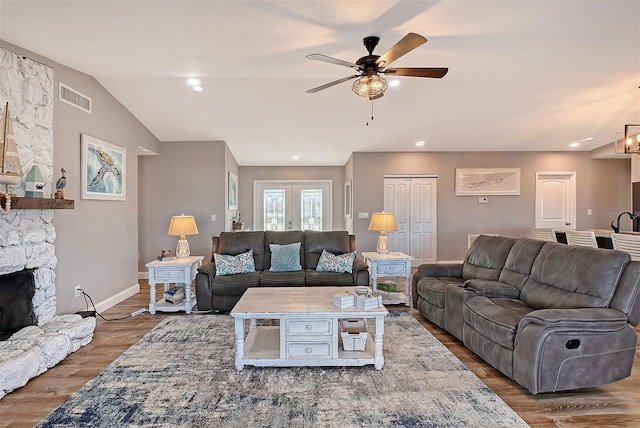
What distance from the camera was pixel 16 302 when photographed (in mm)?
3041

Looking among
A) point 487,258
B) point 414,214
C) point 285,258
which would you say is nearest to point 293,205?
point 414,214

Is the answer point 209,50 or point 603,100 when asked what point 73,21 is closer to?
point 209,50

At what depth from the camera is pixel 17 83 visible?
308 cm

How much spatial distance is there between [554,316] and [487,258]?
5.01ft

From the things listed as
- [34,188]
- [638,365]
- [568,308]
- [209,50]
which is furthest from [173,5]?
[638,365]

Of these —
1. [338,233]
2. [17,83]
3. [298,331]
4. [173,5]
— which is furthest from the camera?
[338,233]

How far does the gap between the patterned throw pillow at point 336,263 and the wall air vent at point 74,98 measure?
3332 millimetres

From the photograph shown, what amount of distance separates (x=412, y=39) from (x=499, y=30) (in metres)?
1.14

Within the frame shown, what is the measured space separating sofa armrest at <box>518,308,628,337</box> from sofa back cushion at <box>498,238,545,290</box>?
0.83 meters

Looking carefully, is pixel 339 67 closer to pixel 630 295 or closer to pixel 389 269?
pixel 389 269

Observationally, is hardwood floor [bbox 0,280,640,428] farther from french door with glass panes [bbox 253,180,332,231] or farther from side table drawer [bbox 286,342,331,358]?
french door with glass panes [bbox 253,180,332,231]

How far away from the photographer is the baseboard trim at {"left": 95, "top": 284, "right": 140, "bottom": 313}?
4211 mm

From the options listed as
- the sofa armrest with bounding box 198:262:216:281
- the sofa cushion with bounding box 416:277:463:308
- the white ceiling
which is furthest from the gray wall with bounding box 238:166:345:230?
the sofa cushion with bounding box 416:277:463:308

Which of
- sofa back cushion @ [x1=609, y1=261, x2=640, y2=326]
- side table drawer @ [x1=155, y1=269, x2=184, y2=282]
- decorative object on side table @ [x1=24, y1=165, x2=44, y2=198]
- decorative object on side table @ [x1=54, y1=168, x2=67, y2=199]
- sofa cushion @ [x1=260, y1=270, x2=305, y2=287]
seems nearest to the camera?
sofa back cushion @ [x1=609, y1=261, x2=640, y2=326]
